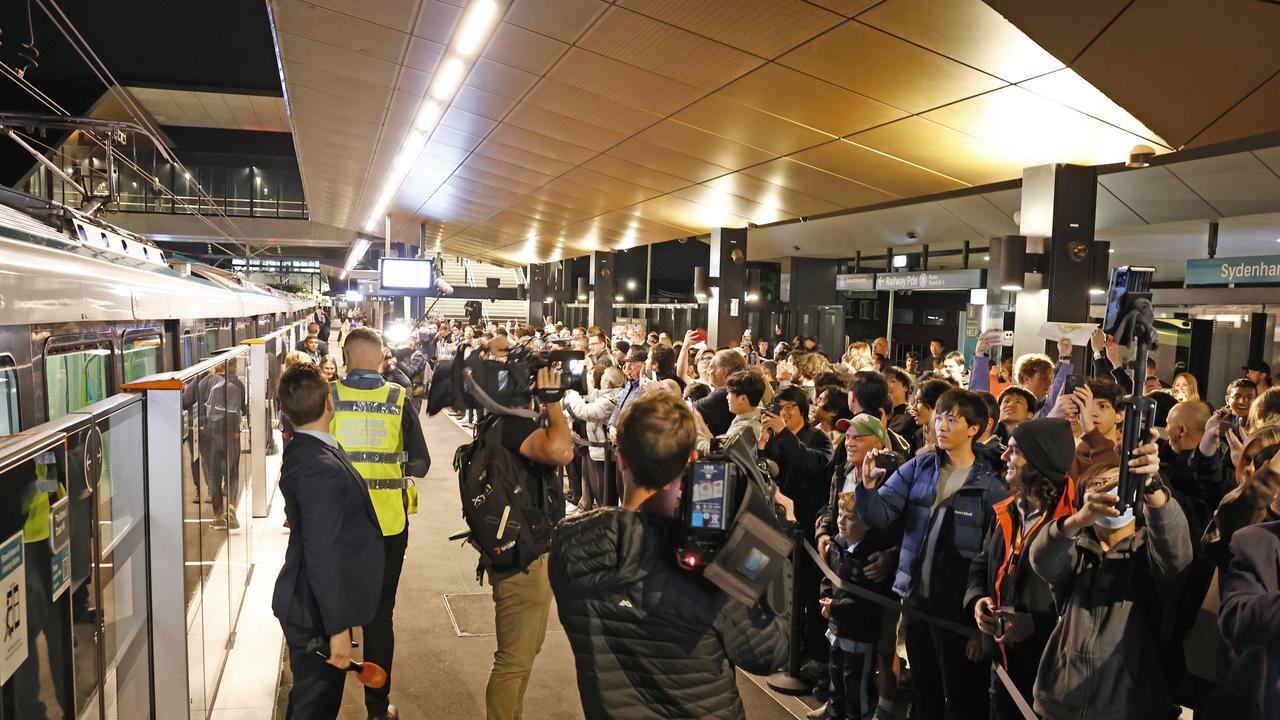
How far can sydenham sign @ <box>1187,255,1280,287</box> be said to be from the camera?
32.6 ft

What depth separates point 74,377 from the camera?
5.09 metres

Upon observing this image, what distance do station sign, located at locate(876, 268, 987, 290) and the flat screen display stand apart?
9.28m

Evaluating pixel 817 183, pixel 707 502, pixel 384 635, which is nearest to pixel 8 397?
pixel 384 635

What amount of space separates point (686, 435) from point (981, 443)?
235cm

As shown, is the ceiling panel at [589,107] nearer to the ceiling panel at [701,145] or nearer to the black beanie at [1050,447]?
the ceiling panel at [701,145]

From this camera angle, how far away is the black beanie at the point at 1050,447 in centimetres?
332

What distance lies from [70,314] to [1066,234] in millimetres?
7718

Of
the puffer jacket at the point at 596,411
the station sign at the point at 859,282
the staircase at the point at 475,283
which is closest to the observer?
the puffer jacket at the point at 596,411

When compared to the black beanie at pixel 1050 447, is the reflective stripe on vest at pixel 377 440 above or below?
below

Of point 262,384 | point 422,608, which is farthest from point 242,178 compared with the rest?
point 422,608

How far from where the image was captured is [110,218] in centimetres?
3275

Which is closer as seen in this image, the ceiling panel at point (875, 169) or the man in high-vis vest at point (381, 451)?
the man in high-vis vest at point (381, 451)

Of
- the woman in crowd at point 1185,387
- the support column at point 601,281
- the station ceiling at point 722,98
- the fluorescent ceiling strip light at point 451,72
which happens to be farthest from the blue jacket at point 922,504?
the support column at point 601,281

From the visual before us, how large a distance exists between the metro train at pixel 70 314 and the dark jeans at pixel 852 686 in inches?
157
